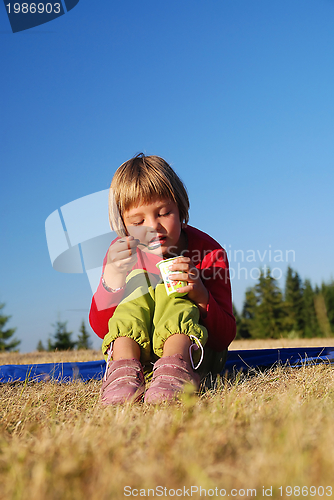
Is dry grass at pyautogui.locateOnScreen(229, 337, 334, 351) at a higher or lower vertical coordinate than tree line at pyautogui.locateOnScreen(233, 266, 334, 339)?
higher

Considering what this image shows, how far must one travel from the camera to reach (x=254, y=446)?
30.6 inches

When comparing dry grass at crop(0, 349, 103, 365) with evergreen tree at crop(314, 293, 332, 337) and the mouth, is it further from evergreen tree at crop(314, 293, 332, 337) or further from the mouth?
evergreen tree at crop(314, 293, 332, 337)

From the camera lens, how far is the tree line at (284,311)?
32.8 m

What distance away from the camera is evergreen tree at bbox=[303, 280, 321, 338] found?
1271 inches

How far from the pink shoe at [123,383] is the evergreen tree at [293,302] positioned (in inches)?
1334

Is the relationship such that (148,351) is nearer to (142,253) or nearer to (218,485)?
(142,253)

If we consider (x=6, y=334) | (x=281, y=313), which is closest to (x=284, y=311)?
(x=281, y=313)

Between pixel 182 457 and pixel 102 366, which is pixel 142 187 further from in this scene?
pixel 182 457

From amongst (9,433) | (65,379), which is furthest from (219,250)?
(9,433)

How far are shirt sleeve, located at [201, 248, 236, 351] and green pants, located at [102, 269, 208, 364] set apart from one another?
7.2 inches

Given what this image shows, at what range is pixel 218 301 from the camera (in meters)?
2.20

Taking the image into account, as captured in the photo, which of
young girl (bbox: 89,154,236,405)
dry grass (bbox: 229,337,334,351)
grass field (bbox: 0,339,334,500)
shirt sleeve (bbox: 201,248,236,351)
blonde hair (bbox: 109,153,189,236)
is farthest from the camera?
dry grass (bbox: 229,337,334,351)

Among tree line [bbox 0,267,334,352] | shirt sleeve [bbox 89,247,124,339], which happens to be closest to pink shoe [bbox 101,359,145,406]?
shirt sleeve [bbox 89,247,124,339]

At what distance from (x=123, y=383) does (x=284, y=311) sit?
35259 millimetres
